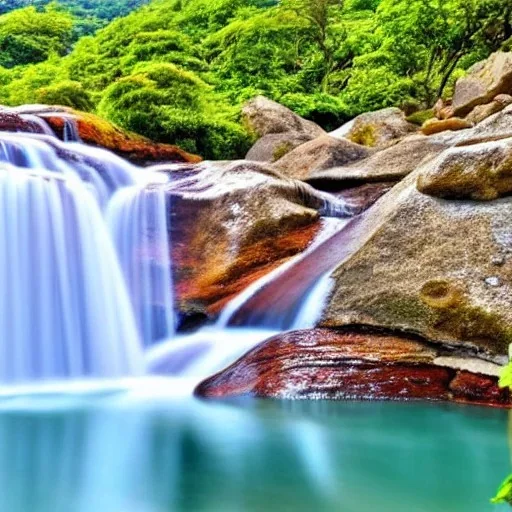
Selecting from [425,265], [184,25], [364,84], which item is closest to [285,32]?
[364,84]

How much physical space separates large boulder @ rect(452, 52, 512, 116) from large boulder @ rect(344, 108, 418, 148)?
114cm

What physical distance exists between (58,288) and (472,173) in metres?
4.47

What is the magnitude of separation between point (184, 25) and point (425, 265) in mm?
23684

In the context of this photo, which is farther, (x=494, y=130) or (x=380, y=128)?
(x=380, y=128)

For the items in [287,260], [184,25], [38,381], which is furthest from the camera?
[184,25]

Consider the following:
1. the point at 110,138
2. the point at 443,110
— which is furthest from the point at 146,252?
the point at 443,110

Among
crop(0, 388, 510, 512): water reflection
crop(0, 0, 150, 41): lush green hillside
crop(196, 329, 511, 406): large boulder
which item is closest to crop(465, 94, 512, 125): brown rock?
crop(196, 329, 511, 406): large boulder

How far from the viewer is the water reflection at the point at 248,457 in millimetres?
3246

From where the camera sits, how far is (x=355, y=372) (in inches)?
220

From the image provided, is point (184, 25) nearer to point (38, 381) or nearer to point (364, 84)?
point (364, 84)

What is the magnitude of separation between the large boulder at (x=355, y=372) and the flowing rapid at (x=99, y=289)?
1.14 feet

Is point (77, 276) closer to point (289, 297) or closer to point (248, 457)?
point (289, 297)

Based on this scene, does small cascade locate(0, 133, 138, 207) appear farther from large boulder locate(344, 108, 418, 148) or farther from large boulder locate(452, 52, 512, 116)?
large boulder locate(452, 52, 512, 116)

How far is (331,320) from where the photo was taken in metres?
6.05
